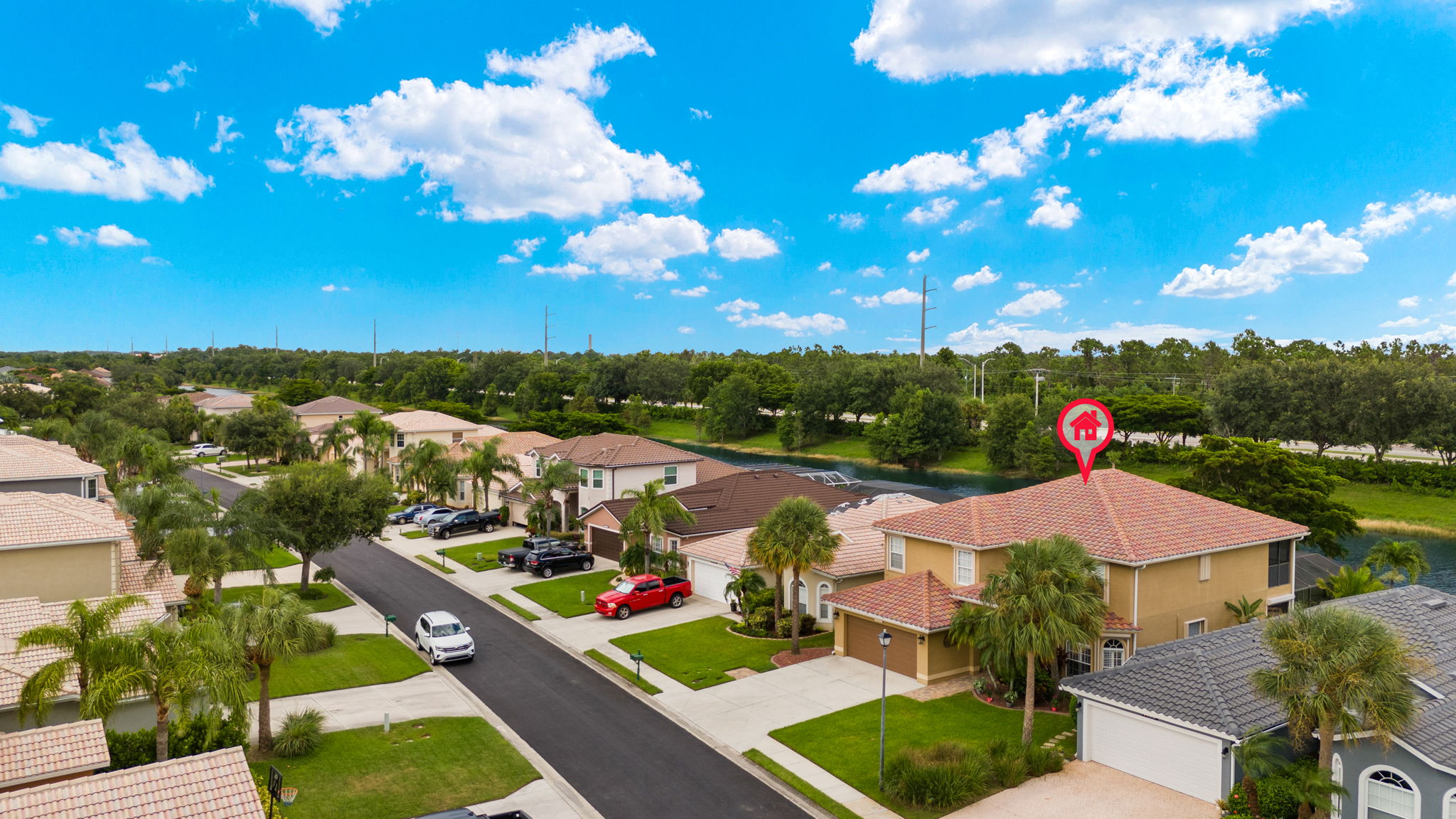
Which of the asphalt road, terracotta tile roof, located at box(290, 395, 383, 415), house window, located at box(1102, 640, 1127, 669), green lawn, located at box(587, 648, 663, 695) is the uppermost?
terracotta tile roof, located at box(290, 395, 383, 415)

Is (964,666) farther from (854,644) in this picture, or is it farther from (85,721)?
(85,721)

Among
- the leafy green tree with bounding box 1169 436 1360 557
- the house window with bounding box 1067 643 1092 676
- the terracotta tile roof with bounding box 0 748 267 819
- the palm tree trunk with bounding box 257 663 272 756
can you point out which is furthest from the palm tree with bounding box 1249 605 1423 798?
the leafy green tree with bounding box 1169 436 1360 557

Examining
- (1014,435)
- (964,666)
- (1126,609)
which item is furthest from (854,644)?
(1014,435)

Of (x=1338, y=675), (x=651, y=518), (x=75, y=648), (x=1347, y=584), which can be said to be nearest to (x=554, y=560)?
(x=651, y=518)

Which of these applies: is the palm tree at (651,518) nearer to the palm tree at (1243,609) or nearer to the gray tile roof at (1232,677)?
the gray tile roof at (1232,677)

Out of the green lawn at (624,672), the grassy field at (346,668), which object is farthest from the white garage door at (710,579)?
the grassy field at (346,668)

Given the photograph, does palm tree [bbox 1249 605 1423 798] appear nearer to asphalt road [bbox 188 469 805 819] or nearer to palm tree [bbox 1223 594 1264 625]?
asphalt road [bbox 188 469 805 819]

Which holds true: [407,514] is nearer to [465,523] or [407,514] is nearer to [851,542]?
[465,523]
